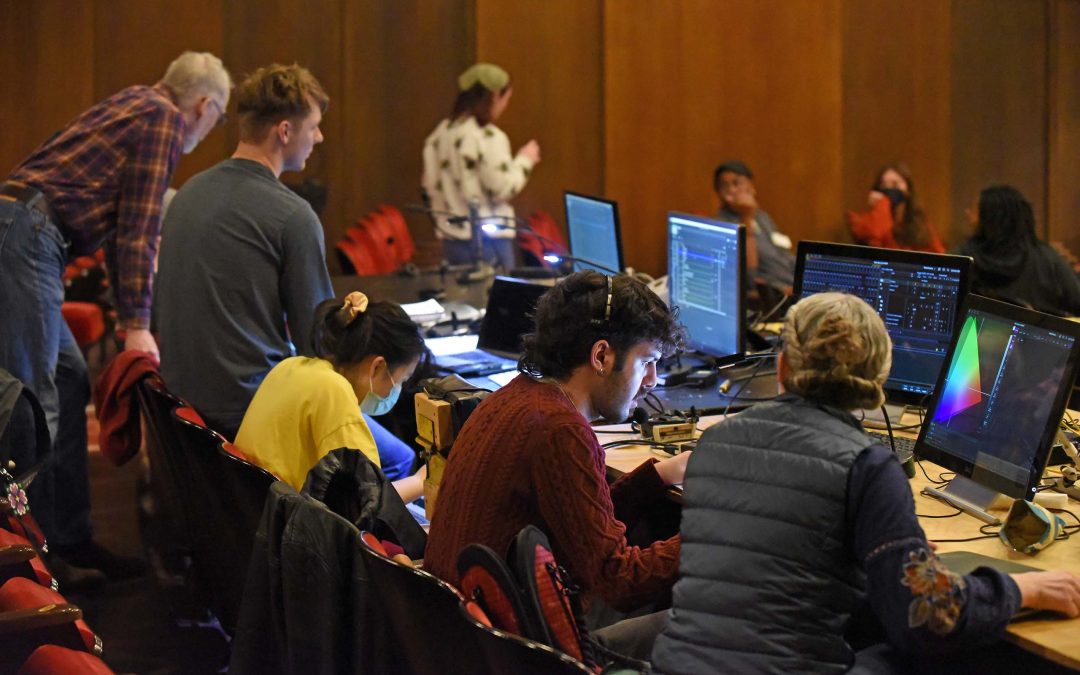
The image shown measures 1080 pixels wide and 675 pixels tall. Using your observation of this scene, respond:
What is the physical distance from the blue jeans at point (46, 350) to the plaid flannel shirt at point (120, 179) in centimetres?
11

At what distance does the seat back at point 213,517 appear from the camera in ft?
8.60

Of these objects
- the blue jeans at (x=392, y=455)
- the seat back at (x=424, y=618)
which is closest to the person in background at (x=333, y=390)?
the blue jeans at (x=392, y=455)

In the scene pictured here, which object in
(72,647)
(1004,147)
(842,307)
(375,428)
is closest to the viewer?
(72,647)

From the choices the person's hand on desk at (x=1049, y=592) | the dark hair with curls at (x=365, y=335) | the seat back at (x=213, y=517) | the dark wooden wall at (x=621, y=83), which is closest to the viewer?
the person's hand on desk at (x=1049, y=592)

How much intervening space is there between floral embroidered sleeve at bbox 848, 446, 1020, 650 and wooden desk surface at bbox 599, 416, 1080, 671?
2.9 inches

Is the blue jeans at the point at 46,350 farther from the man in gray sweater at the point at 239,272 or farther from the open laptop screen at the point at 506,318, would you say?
the open laptop screen at the point at 506,318

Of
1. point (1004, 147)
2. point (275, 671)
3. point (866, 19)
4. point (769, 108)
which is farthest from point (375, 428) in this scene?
point (1004, 147)

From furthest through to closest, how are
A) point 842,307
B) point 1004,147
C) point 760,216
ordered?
point 1004,147
point 760,216
point 842,307

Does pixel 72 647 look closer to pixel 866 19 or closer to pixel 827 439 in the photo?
pixel 827 439

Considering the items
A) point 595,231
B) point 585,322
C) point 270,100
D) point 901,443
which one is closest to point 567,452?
point 585,322

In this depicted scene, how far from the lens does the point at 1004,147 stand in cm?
955

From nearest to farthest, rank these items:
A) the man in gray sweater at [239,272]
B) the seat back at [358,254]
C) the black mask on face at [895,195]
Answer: the man in gray sweater at [239,272], the seat back at [358,254], the black mask on face at [895,195]

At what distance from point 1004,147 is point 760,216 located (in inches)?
135

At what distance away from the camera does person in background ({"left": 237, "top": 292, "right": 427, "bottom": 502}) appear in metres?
Result: 2.77
